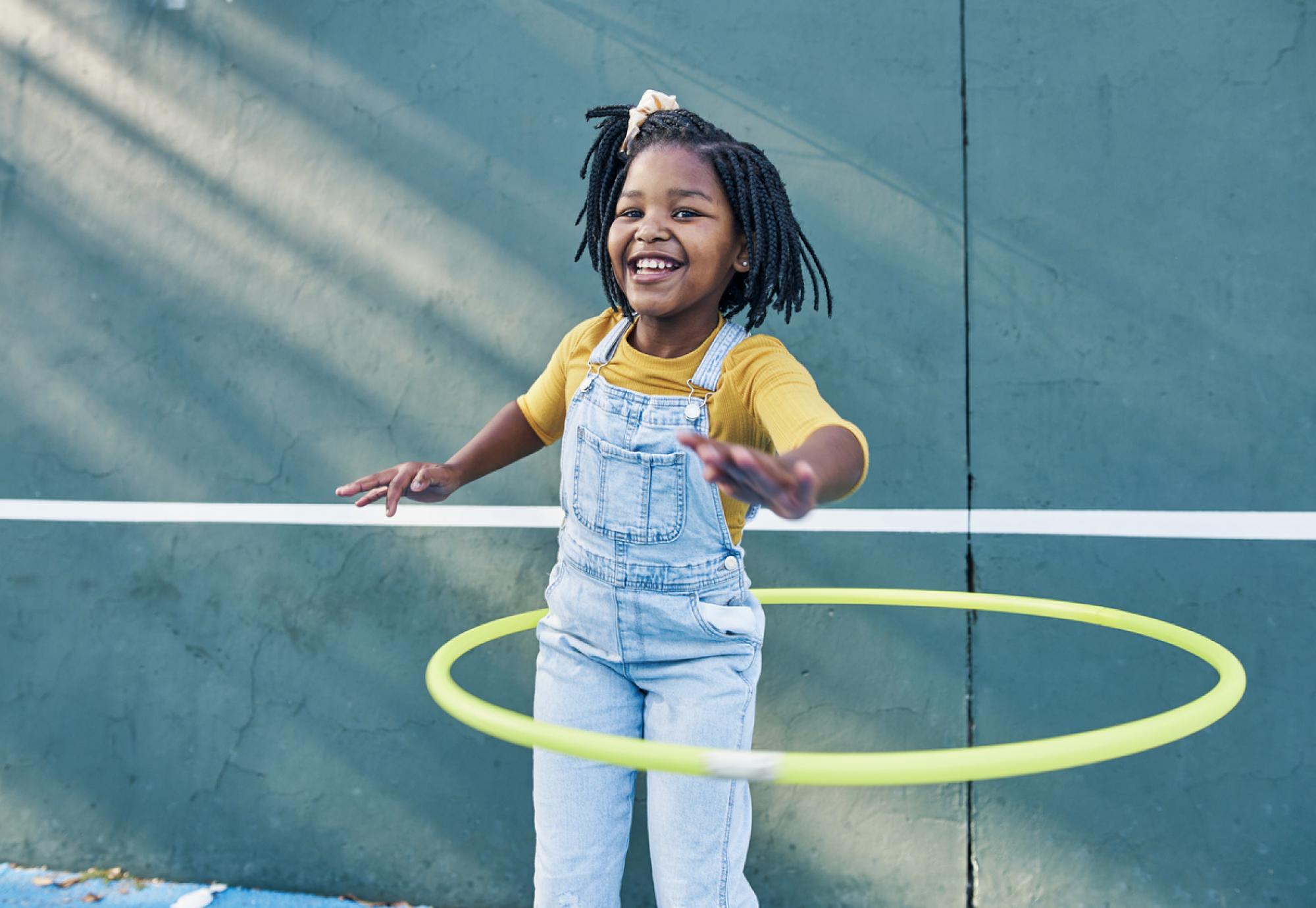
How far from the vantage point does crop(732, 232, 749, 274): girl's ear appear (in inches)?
71.6

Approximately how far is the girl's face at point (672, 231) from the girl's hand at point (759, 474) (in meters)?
0.55

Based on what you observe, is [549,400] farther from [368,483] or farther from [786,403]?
[786,403]

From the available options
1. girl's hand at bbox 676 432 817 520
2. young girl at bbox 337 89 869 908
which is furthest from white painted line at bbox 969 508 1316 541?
girl's hand at bbox 676 432 817 520

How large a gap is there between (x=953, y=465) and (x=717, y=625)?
3.28 feet

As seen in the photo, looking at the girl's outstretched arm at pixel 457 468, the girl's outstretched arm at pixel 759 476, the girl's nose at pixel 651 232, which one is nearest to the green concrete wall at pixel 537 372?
the girl's outstretched arm at pixel 457 468

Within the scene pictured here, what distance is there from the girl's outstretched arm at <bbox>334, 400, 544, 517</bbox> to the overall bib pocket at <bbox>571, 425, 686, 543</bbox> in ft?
1.13

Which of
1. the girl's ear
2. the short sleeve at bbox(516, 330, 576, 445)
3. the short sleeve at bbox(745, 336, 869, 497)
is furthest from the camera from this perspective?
the short sleeve at bbox(516, 330, 576, 445)

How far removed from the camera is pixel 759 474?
1207 millimetres

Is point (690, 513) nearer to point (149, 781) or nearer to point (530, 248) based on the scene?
point (530, 248)

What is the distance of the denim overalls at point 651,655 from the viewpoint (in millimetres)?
1706

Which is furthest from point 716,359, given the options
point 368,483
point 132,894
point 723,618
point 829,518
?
point 132,894

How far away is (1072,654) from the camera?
2420 mm

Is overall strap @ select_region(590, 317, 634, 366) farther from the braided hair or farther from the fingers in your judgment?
the fingers

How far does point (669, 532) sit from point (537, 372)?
103 cm
